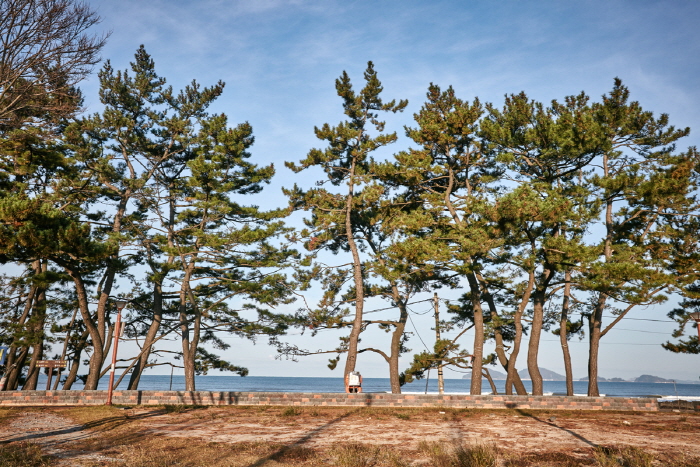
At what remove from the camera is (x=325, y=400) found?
1565cm

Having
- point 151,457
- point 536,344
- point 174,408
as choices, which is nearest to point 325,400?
point 174,408

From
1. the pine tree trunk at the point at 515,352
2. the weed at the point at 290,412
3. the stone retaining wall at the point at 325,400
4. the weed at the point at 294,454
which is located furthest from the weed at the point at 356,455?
the pine tree trunk at the point at 515,352

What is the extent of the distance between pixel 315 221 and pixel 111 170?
8502 mm

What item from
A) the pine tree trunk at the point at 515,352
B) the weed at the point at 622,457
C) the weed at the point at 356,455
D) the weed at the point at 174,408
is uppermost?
the pine tree trunk at the point at 515,352

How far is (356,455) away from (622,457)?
403 cm

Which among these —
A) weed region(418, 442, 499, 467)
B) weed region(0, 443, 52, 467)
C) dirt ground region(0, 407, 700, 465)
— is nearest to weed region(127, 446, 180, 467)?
dirt ground region(0, 407, 700, 465)

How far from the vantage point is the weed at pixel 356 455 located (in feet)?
22.7

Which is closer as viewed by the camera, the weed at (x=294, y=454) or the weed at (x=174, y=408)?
the weed at (x=294, y=454)

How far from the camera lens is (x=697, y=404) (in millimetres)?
15742

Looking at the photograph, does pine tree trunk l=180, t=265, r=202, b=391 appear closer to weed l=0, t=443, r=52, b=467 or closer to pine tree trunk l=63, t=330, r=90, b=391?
pine tree trunk l=63, t=330, r=90, b=391

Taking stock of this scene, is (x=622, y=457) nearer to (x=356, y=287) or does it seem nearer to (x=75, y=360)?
(x=356, y=287)

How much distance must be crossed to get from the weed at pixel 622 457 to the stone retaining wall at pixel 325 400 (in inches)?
282

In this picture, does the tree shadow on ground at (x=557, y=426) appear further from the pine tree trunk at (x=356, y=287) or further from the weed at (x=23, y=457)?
the weed at (x=23, y=457)

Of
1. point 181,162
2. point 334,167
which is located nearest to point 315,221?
point 334,167
